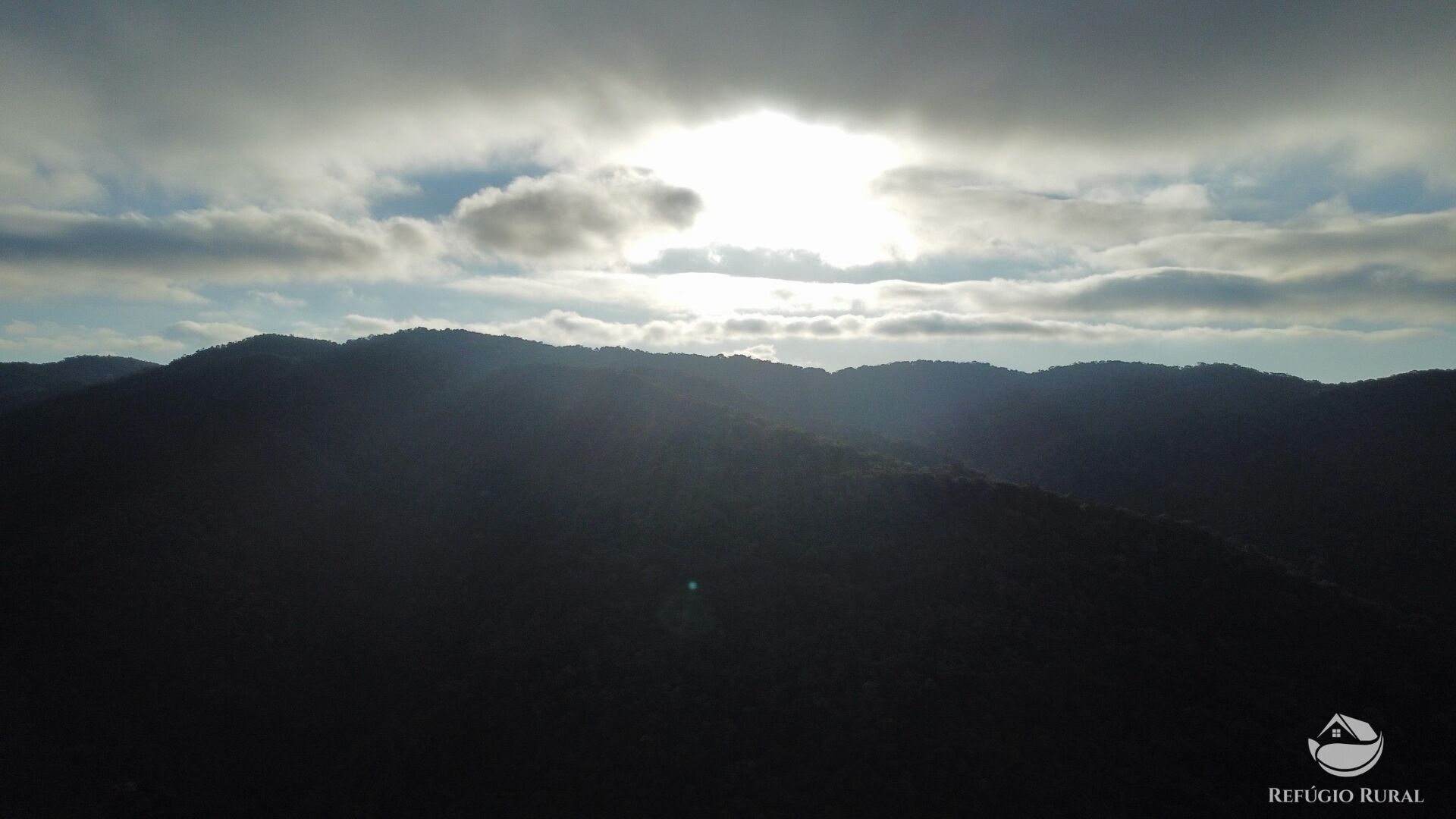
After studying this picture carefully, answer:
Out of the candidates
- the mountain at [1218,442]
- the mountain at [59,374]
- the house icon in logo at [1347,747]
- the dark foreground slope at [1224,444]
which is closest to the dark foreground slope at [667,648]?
the house icon in logo at [1347,747]

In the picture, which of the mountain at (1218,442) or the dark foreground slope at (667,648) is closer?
the dark foreground slope at (667,648)

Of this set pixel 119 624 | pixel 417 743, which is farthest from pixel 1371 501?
pixel 119 624

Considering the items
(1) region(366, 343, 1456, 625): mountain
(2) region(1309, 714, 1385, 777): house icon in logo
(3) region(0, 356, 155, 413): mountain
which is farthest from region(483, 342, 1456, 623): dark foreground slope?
(3) region(0, 356, 155, 413): mountain

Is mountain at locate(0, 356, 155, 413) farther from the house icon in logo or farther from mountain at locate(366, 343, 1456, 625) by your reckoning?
the house icon in logo

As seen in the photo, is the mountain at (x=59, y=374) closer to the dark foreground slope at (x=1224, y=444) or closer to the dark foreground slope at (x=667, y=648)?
the dark foreground slope at (x=667, y=648)

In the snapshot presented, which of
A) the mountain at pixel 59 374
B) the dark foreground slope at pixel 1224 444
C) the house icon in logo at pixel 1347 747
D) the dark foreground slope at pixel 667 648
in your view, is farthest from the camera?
the mountain at pixel 59 374

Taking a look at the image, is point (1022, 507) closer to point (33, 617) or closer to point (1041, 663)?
point (1041, 663)
